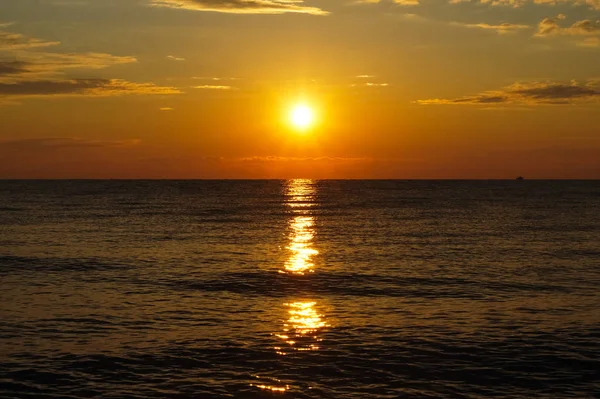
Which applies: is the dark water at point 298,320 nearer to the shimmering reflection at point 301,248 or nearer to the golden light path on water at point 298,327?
the golden light path on water at point 298,327

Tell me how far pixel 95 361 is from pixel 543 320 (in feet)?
61.8

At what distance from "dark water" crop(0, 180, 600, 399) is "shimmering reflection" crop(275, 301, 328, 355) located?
0.48ft

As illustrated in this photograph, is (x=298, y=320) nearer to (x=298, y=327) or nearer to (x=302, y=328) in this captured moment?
(x=298, y=327)

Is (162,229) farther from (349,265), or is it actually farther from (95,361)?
(95,361)

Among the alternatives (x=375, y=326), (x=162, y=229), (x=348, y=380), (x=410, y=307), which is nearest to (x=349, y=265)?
(x=410, y=307)

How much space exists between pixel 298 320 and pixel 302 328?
5.06ft

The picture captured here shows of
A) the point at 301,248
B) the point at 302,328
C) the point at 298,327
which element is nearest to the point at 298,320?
the point at 298,327

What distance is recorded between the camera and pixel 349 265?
156 ft

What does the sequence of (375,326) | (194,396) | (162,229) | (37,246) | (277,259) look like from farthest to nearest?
(162,229)
(37,246)
(277,259)
(375,326)
(194,396)

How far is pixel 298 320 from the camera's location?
30078 mm

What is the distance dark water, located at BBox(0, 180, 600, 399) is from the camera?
21.7 m

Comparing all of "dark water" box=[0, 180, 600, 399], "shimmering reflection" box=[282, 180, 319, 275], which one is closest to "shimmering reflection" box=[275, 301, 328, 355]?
"dark water" box=[0, 180, 600, 399]

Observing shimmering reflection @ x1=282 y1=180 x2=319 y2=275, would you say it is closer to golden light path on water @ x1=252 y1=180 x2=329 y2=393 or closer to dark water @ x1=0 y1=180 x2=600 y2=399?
golden light path on water @ x1=252 y1=180 x2=329 y2=393

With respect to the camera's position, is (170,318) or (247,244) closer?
(170,318)
